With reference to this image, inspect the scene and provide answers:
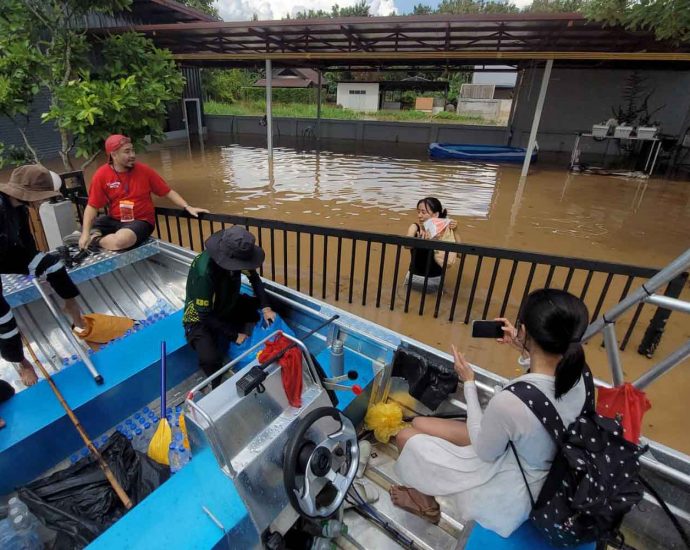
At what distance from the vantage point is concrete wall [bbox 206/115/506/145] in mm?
16219

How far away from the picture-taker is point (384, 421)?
2.18m

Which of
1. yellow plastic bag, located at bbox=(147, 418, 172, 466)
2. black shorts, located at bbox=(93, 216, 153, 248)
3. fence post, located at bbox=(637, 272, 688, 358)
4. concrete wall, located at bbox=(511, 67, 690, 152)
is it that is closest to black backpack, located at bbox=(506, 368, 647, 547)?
yellow plastic bag, located at bbox=(147, 418, 172, 466)

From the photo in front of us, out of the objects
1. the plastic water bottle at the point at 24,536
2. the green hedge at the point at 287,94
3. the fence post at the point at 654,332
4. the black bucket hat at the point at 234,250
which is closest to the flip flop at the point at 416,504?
the black bucket hat at the point at 234,250

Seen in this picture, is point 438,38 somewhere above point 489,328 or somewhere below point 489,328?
above

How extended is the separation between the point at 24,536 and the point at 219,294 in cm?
146

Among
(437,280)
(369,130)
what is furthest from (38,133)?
(369,130)

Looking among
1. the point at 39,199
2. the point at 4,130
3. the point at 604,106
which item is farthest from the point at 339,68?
the point at 39,199

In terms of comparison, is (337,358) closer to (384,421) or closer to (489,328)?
(384,421)

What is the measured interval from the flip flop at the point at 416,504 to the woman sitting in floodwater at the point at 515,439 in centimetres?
21

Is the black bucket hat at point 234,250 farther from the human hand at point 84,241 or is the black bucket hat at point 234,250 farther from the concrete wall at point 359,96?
the concrete wall at point 359,96

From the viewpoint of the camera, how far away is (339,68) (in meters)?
15.0

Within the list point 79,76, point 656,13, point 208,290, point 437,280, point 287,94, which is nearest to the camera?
point 208,290

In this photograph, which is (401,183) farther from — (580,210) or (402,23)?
(580,210)

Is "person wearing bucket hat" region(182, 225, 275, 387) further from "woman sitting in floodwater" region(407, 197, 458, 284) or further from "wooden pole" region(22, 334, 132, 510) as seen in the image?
"woman sitting in floodwater" region(407, 197, 458, 284)
